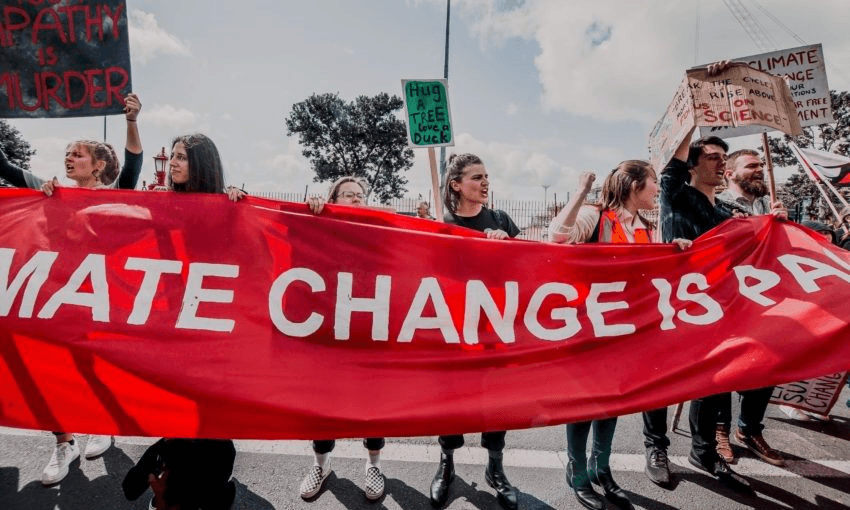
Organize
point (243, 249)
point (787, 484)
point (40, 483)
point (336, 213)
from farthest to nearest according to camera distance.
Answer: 1. point (787, 484)
2. point (40, 483)
3. point (336, 213)
4. point (243, 249)

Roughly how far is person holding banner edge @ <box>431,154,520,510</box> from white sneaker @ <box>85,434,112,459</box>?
227 centimetres

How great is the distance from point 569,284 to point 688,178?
146cm

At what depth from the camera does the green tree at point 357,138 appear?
43312 millimetres

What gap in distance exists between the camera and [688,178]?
126 inches

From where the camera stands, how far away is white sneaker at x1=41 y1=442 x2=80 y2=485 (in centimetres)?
285

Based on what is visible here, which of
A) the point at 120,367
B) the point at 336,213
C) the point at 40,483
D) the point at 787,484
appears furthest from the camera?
the point at 787,484

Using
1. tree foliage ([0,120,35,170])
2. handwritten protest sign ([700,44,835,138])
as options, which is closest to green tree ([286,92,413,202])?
tree foliage ([0,120,35,170])

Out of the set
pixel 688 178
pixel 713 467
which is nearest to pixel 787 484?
pixel 713 467

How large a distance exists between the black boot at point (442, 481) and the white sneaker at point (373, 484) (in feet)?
1.02

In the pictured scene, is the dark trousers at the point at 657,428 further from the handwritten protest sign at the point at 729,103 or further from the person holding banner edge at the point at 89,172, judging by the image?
the person holding banner edge at the point at 89,172

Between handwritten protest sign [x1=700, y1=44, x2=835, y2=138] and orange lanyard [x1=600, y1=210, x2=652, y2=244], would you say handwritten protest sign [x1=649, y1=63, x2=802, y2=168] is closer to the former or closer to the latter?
orange lanyard [x1=600, y1=210, x2=652, y2=244]

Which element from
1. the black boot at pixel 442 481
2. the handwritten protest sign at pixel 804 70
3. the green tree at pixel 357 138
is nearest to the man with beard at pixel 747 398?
the handwritten protest sign at pixel 804 70

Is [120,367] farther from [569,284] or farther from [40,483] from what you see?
[569,284]

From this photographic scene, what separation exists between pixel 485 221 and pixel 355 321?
3.99 ft
